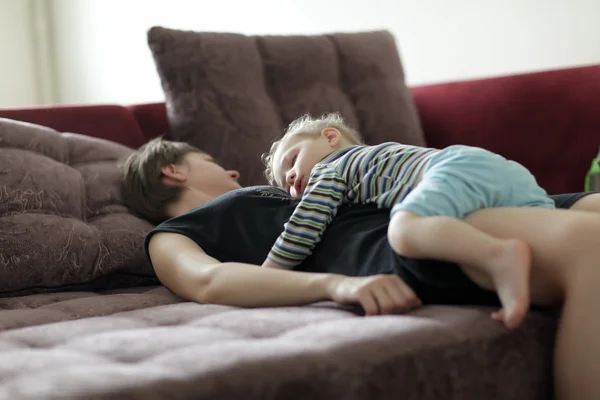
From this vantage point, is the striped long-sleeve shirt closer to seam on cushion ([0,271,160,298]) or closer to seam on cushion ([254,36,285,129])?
seam on cushion ([0,271,160,298])

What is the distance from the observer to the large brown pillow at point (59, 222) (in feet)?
5.00

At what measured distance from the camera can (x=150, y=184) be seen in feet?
5.64

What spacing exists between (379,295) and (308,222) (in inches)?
11.1

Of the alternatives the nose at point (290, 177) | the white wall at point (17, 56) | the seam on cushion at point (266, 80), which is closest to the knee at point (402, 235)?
the nose at point (290, 177)

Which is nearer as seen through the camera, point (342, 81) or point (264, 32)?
point (342, 81)

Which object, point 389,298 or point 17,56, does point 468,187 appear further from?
point 17,56

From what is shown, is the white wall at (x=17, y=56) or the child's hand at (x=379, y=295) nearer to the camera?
the child's hand at (x=379, y=295)

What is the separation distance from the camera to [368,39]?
2354mm

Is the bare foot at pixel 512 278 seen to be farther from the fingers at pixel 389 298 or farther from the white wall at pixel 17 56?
the white wall at pixel 17 56

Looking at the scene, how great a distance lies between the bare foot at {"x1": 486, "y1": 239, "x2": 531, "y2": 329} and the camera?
959mm

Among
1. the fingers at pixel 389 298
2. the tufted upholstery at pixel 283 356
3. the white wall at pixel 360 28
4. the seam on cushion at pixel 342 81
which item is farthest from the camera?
the white wall at pixel 360 28

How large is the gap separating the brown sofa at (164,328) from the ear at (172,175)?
0.12 meters

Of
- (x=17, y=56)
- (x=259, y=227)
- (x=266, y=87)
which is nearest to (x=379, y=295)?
(x=259, y=227)

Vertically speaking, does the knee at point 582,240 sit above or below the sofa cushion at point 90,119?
above
